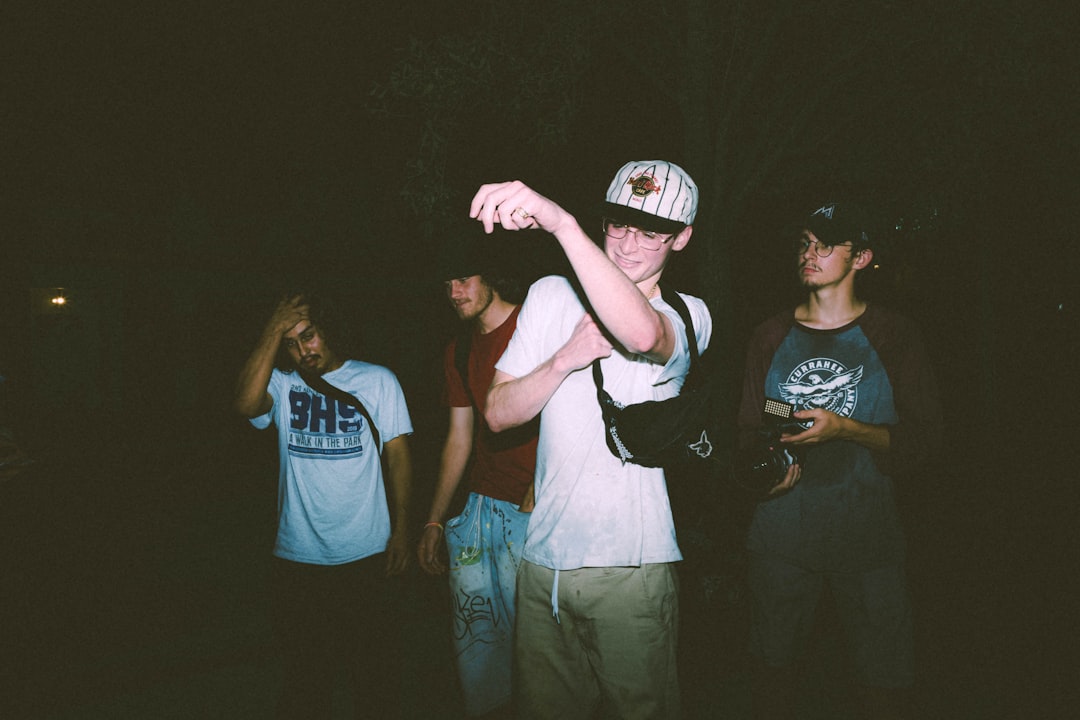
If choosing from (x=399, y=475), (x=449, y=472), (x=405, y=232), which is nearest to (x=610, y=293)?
(x=449, y=472)

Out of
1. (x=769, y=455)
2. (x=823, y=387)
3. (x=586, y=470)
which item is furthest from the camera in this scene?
(x=823, y=387)

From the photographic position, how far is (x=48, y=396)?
11.7 meters

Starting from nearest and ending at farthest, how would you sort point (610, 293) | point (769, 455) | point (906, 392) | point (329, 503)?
1. point (610, 293)
2. point (769, 455)
3. point (906, 392)
4. point (329, 503)

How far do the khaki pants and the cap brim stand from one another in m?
1.07

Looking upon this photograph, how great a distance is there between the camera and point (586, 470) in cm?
235

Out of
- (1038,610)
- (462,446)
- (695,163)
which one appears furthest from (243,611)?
(1038,610)

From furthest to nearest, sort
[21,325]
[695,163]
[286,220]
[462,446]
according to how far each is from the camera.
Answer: [286,220], [21,325], [695,163], [462,446]

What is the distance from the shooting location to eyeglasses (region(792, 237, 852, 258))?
11.0 ft

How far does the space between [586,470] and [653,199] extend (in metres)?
0.89

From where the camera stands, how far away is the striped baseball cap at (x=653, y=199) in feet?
7.66

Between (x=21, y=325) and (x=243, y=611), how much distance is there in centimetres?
664

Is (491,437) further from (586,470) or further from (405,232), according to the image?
(405,232)

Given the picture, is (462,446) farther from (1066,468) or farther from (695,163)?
(1066,468)

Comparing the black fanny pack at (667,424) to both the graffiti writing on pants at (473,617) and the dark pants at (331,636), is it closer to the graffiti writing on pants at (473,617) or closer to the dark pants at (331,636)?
the graffiti writing on pants at (473,617)
